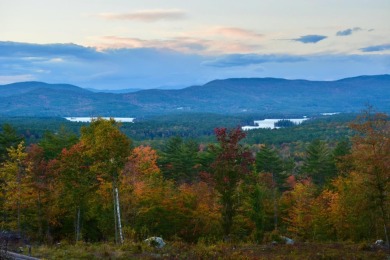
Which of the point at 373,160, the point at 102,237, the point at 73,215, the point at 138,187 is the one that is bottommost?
the point at 102,237

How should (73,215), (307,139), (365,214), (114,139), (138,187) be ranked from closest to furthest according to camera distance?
(114,139) < (365,214) < (138,187) < (73,215) < (307,139)

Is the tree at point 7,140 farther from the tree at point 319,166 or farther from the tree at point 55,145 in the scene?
the tree at point 319,166

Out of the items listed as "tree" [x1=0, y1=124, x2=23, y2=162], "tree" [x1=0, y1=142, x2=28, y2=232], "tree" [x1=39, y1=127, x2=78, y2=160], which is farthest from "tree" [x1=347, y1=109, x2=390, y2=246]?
"tree" [x1=0, y1=124, x2=23, y2=162]

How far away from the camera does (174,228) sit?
4059cm

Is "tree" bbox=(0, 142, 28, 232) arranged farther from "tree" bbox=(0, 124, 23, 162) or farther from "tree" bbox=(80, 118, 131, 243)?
"tree" bbox=(0, 124, 23, 162)

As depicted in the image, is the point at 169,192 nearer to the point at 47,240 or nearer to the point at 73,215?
the point at 73,215

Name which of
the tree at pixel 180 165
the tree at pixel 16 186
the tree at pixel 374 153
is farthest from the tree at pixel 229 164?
the tree at pixel 180 165

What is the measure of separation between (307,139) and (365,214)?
155 meters

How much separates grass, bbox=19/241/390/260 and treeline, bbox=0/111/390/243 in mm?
4316

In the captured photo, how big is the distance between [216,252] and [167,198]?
17482 millimetres

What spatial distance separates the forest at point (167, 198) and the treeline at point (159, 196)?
83 millimetres

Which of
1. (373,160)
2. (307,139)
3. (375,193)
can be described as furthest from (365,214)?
(307,139)

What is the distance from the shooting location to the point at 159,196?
38250mm

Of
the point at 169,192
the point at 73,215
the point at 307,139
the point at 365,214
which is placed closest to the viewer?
the point at 365,214
